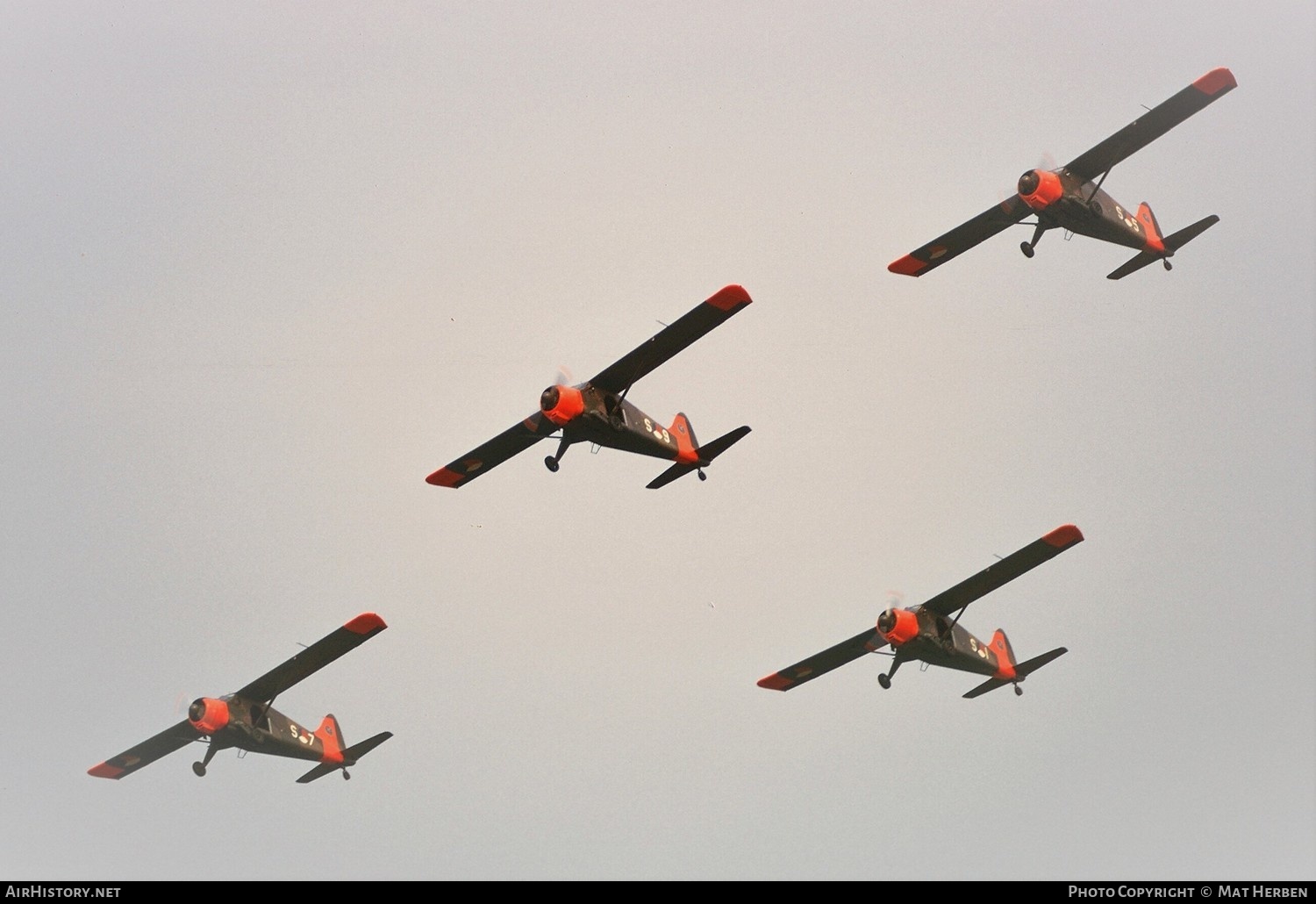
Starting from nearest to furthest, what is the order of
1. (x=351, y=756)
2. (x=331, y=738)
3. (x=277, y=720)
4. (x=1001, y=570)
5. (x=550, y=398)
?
(x=550, y=398), (x=1001, y=570), (x=277, y=720), (x=351, y=756), (x=331, y=738)

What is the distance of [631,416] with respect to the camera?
128ft

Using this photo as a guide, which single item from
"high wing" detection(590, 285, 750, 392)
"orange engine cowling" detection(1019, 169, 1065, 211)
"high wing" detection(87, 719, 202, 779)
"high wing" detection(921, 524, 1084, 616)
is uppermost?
"orange engine cowling" detection(1019, 169, 1065, 211)

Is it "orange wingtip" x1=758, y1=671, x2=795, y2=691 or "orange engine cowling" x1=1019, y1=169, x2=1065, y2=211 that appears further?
"orange wingtip" x1=758, y1=671, x2=795, y2=691

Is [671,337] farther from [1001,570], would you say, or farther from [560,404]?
[1001,570]

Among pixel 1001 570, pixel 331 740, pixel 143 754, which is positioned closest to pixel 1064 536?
pixel 1001 570

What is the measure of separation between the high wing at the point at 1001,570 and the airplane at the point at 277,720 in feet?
44.2

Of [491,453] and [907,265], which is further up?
[907,265]

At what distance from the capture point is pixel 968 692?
41.8 metres

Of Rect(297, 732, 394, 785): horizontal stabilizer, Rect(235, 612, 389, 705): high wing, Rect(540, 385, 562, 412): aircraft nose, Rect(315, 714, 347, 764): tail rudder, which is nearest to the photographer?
Rect(540, 385, 562, 412): aircraft nose

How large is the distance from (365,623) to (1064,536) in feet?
54.4

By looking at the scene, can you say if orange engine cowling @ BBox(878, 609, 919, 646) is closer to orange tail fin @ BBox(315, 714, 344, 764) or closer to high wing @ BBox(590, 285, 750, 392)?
high wing @ BBox(590, 285, 750, 392)

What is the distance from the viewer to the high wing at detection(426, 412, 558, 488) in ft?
131

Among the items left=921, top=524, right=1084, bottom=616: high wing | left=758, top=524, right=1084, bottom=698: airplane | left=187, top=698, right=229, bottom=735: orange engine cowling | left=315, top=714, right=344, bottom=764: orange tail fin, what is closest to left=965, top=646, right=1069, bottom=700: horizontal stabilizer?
left=758, top=524, right=1084, bottom=698: airplane
